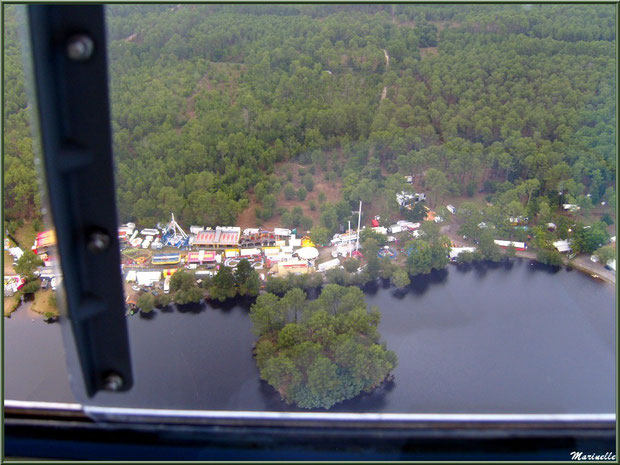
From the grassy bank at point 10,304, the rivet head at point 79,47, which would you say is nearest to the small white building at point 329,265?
the grassy bank at point 10,304

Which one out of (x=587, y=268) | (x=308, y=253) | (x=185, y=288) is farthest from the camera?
(x=587, y=268)

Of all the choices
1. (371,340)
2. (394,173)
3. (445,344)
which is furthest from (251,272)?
(394,173)

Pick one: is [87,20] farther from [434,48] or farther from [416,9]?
[416,9]

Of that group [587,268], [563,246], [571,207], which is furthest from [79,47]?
[571,207]

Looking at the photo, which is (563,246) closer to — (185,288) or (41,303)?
(185,288)

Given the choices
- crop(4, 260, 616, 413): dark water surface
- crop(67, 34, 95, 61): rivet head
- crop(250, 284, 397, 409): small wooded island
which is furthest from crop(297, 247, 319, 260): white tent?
crop(67, 34, 95, 61): rivet head

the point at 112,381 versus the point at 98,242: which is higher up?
the point at 98,242
